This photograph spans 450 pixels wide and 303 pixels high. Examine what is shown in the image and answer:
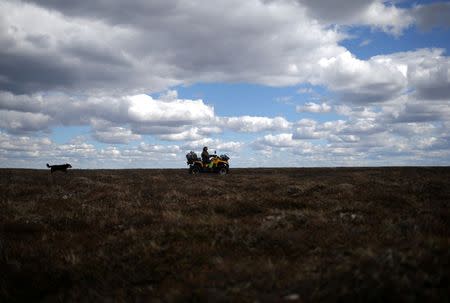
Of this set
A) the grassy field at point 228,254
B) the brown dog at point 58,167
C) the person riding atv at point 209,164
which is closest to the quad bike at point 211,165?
the person riding atv at point 209,164

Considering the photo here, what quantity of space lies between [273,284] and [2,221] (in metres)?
8.70

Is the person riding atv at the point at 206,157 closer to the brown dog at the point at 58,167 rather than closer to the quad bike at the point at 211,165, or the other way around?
the quad bike at the point at 211,165

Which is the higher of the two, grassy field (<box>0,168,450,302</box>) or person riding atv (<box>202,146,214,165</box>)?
person riding atv (<box>202,146,214,165</box>)

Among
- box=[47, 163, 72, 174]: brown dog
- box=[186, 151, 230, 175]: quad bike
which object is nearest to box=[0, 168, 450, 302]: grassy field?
box=[186, 151, 230, 175]: quad bike

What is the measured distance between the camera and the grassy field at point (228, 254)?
5000 millimetres

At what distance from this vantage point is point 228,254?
7094 millimetres

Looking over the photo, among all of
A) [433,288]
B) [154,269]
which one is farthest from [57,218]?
[433,288]

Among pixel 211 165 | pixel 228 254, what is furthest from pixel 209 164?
pixel 228 254

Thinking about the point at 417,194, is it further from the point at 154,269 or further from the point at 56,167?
the point at 56,167

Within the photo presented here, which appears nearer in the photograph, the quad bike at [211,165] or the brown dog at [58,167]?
the brown dog at [58,167]

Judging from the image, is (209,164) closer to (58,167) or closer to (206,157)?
(206,157)

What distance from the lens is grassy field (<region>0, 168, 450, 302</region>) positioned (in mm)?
5000

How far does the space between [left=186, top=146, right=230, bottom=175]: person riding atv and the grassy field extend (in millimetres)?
27895

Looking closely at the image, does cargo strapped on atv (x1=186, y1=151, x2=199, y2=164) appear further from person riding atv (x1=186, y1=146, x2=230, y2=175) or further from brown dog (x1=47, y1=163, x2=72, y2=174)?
brown dog (x1=47, y1=163, x2=72, y2=174)
